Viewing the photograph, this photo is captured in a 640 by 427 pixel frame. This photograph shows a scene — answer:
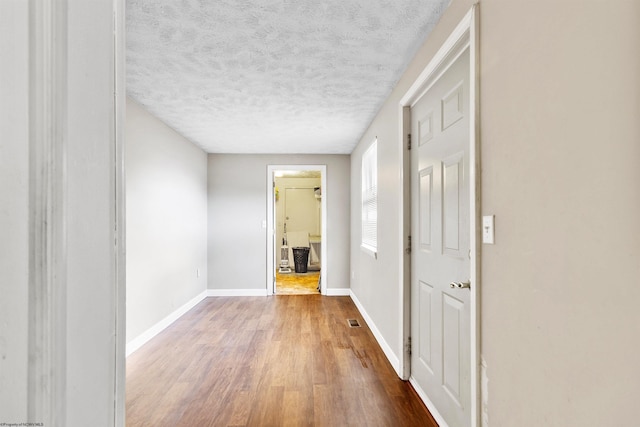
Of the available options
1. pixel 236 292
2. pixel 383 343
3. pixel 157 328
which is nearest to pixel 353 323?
pixel 383 343

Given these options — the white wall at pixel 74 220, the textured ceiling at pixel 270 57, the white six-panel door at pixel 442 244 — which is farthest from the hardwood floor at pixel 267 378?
the textured ceiling at pixel 270 57

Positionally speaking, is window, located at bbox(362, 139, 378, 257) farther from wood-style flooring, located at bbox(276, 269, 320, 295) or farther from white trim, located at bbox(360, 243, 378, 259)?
wood-style flooring, located at bbox(276, 269, 320, 295)

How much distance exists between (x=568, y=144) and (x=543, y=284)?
45 centimetres

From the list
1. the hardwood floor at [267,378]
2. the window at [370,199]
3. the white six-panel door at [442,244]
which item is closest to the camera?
the white six-panel door at [442,244]

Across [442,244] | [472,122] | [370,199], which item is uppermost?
[472,122]

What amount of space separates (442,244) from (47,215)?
186 centimetres

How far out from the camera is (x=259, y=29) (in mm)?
1938

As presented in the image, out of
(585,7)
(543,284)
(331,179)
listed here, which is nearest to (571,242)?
(543,284)

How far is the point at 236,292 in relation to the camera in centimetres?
538

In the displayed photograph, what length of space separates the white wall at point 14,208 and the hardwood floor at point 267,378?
6.43 feet

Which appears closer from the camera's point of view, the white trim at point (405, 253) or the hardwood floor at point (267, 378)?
the hardwood floor at point (267, 378)

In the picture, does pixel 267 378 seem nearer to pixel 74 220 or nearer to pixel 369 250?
pixel 369 250

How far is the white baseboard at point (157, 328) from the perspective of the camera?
3.08m

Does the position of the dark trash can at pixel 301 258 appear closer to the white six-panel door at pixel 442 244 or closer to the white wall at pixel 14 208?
the white six-panel door at pixel 442 244
